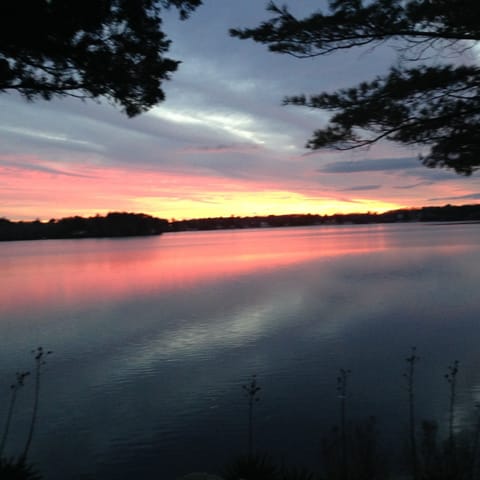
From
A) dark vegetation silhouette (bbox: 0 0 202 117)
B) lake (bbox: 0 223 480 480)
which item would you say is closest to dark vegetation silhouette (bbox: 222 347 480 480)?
lake (bbox: 0 223 480 480)

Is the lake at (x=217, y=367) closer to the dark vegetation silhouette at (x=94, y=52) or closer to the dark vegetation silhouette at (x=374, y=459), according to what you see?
the dark vegetation silhouette at (x=374, y=459)

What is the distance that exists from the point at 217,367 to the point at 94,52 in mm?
6611

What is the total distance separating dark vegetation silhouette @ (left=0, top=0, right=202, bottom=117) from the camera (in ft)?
16.6

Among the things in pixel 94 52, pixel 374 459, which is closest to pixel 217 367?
pixel 374 459

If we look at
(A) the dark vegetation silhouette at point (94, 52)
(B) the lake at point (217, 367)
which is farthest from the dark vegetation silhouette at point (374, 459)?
(A) the dark vegetation silhouette at point (94, 52)

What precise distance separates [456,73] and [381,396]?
5.08 m

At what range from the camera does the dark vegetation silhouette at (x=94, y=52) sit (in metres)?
5.05

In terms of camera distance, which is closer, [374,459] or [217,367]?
[374,459]

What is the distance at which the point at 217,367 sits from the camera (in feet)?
33.6

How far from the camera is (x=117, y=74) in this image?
5.79 m

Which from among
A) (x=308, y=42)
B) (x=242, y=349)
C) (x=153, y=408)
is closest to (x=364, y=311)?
(x=242, y=349)

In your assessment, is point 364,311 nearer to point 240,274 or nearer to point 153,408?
point 153,408

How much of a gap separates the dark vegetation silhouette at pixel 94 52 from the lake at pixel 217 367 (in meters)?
4.47

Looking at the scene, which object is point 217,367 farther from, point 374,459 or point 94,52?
point 94,52
